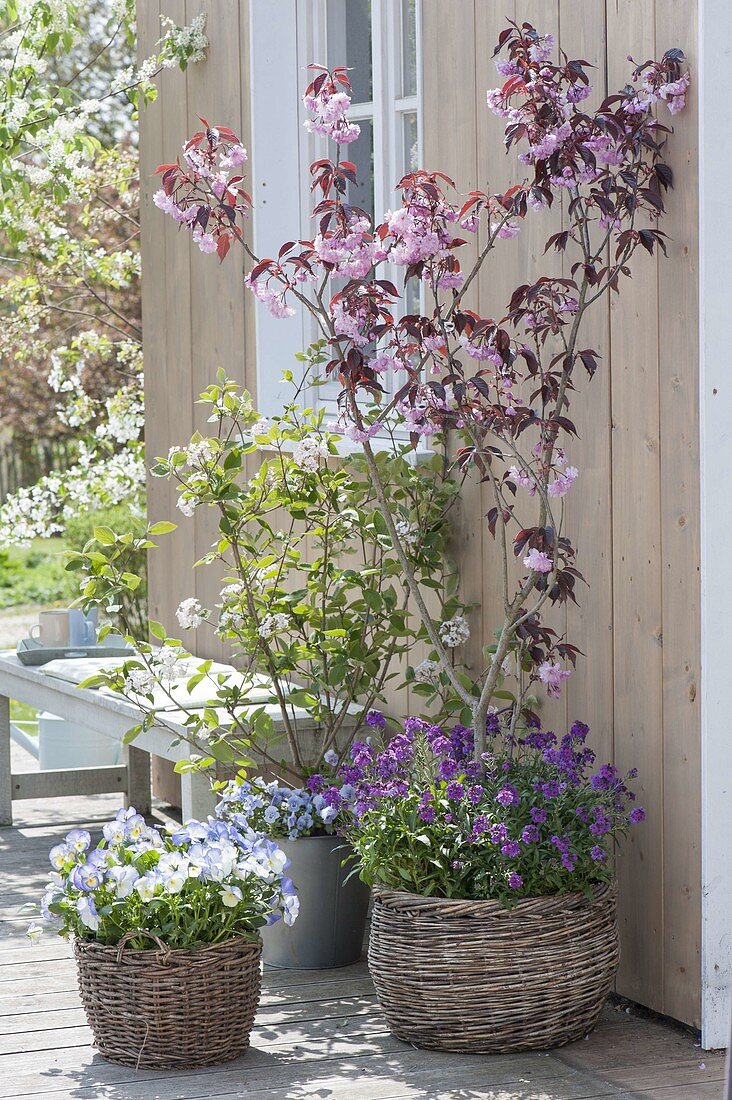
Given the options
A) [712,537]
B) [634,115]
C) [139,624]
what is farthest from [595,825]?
[139,624]

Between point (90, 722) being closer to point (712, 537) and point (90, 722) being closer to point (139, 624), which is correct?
point (712, 537)

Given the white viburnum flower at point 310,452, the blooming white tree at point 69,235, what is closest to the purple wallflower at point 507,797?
the white viburnum flower at point 310,452

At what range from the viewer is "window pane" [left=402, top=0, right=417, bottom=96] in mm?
3854

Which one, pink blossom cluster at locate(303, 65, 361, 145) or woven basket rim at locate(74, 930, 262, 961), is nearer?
woven basket rim at locate(74, 930, 262, 961)

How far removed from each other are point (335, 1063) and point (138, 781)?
237 cm

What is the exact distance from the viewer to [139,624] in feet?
23.5

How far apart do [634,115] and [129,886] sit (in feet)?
5.51

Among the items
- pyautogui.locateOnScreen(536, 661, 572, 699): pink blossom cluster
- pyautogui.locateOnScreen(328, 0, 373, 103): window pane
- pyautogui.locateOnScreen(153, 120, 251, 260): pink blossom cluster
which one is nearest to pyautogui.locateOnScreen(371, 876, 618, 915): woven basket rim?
pyautogui.locateOnScreen(536, 661, 572, 699): pink blossom cluster

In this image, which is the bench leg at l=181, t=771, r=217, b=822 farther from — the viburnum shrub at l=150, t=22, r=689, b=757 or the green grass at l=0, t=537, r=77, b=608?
the green grass at l=0, t=537, r=77, b=608

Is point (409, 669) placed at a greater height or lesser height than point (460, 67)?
lesser

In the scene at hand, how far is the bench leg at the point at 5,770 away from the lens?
4867 mm

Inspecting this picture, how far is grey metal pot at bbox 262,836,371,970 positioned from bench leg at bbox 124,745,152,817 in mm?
A: 1680

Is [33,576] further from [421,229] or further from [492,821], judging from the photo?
[492,821]

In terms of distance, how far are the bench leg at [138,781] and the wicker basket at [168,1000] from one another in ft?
7.21
